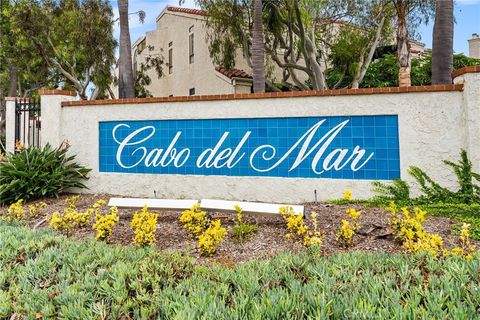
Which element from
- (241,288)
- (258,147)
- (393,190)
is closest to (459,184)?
(393,190)

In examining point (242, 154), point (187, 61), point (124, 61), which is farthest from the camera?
point (187, 61)

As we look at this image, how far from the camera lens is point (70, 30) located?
20.3m

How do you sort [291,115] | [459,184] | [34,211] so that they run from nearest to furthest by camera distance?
[34,211] → [459,184] → [291,115]

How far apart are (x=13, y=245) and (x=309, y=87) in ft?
54.6

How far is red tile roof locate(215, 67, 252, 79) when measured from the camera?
660 inches

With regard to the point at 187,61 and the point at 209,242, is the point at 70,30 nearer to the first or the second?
the point at 187,61

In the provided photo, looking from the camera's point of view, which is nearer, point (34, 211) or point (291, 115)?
point (34, 211)

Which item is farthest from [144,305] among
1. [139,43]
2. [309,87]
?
[139,43]

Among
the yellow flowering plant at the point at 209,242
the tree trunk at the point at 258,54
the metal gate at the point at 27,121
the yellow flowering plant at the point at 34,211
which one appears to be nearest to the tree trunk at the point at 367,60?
the tree trunk at the point at 258,54

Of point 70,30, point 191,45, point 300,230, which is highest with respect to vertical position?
point 70,30

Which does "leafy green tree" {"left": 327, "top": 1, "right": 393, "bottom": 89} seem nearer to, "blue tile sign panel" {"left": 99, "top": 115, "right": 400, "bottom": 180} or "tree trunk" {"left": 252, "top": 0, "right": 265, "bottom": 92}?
"tree trunk" {"left": 252, "top": 0, "right": 265, "bottom": 92}

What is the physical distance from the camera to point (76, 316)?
2293 mm

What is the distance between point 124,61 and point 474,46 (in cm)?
2347

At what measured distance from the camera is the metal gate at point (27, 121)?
10.4 meters
